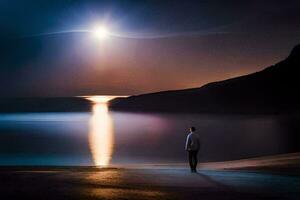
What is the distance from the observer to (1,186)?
1312 cm

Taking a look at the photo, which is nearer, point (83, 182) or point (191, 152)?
point (83, 182)

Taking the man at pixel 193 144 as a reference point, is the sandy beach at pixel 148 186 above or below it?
below

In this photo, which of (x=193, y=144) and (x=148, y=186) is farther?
(x=193, y=144)

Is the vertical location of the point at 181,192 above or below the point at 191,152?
below

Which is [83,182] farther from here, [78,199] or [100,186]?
[78,199]

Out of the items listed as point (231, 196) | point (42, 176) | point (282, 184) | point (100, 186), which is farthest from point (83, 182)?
point (282, 184)

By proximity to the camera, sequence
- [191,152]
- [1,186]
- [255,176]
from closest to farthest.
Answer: [1,186], [255,176], [191,152]

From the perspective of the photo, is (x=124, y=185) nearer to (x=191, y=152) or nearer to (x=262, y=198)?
(x=262, y=198)

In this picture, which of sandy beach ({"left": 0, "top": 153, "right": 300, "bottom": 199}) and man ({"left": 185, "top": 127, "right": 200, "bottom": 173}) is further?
man ({"left": 185, "top": 127, "right": 200, "bottom": 173})

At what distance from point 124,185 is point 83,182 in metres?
1.15

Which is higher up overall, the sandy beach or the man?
the man

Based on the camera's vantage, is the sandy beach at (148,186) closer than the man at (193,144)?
→ Yes

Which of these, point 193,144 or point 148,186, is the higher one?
point 193,144

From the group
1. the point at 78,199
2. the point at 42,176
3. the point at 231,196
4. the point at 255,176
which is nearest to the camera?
the point at 78,199
